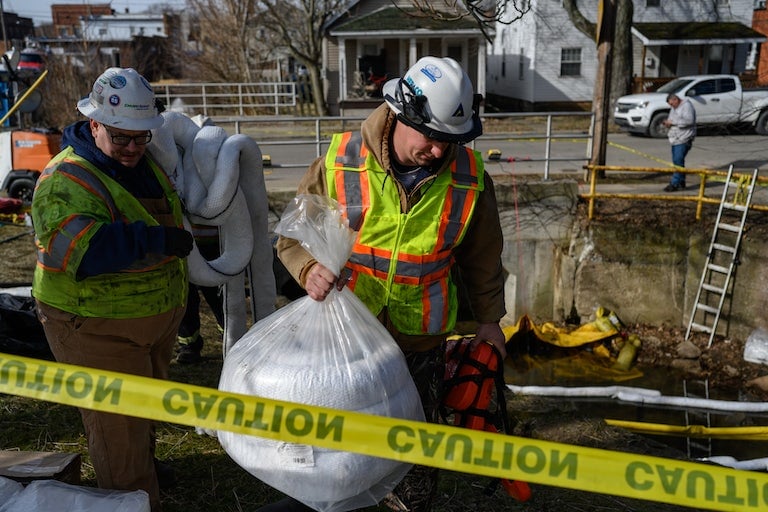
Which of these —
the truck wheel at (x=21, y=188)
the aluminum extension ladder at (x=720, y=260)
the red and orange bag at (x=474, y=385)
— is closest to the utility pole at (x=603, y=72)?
the aluminum extension ladder at (x=720, y=260)

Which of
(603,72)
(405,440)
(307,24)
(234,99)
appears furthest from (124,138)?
(234,99)

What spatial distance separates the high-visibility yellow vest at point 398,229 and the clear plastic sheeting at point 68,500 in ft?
3.44

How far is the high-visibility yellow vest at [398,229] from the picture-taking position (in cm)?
249

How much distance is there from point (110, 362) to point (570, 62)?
24.6 m

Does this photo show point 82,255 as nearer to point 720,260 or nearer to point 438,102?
point 438,102

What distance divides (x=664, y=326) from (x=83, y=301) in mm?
9161

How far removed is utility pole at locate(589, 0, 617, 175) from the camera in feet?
34.6

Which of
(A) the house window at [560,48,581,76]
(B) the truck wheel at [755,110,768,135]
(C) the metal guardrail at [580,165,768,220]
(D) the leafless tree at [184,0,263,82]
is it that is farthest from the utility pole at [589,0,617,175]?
(D) the leafless tree at [184,0,263,82]

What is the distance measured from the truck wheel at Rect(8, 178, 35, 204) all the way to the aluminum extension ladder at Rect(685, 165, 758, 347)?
9.78 m

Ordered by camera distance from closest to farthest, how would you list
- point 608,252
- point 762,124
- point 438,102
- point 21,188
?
point 438,102, point 608,252, point 21,188, point 762,124

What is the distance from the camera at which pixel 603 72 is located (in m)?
10.7

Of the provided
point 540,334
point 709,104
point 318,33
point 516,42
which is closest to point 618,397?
point 540,334

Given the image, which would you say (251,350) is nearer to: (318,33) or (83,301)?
(83,301)

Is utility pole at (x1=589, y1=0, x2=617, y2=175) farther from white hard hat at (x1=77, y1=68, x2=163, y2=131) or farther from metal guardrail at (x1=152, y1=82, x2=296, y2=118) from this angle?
metal guardrail at (x1=152, y1=82, x2=296, y2=118)
